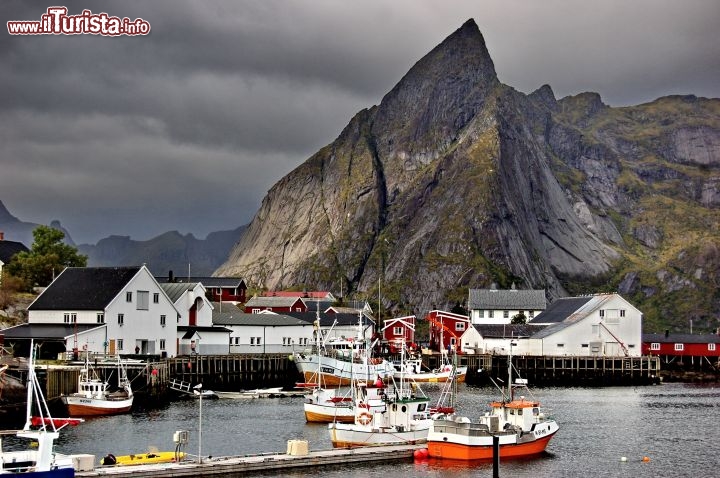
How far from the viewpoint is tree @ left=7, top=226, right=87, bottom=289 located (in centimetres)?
11869

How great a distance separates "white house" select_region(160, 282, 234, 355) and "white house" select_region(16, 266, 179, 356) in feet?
23.9

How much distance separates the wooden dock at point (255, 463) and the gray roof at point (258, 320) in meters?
67.8

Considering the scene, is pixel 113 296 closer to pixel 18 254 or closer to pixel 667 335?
pixel 18 254

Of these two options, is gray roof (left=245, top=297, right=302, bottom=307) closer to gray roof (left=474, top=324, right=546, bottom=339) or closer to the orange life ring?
gray roof (left=474, top=324, right=546, bottom=339)

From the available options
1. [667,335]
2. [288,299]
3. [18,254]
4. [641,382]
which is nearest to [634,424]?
[641,382]

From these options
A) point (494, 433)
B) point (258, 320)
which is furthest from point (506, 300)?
point (494, 433)

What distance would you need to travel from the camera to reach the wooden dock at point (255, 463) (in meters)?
45.8

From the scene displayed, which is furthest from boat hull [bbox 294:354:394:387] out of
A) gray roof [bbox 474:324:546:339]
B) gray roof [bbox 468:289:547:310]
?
gray roof [bbox 468:289:547:310]

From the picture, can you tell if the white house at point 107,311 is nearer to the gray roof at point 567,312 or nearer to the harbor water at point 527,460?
the harbor water at point 527,460

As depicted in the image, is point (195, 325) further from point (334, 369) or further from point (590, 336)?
point (590, 336)

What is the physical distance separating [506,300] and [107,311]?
89752 mm

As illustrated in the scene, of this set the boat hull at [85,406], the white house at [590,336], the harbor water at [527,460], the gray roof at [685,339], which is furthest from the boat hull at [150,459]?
the gray roof at [685,339]

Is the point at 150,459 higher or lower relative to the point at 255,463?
higher

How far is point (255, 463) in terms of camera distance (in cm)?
4878
